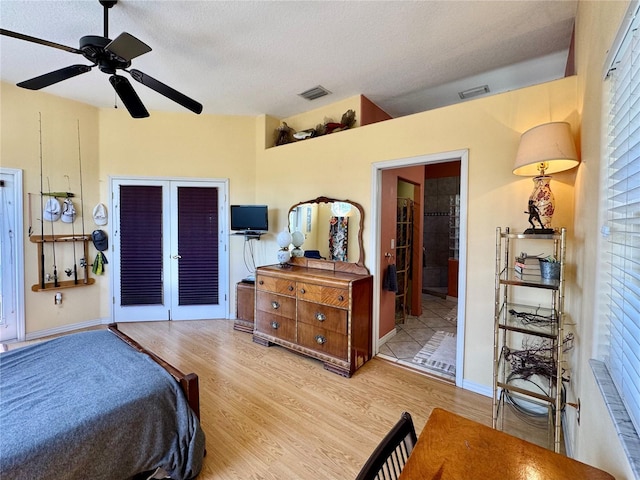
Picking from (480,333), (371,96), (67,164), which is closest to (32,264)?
(67,164)

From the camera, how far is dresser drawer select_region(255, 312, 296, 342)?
3.15 m

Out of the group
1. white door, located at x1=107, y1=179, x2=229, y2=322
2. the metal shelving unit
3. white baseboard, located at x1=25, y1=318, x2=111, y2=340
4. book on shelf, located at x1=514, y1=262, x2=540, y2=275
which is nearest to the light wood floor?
the metal shelving unit

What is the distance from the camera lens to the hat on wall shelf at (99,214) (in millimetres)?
4000

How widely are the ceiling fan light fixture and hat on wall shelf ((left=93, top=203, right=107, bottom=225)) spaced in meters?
5.02

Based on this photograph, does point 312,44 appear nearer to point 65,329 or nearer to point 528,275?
point 528,275

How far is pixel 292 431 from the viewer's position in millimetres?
2020

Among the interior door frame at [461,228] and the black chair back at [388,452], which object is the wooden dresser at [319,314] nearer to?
the interior door frame at [461,228]

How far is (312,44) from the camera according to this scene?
2582 millimetres

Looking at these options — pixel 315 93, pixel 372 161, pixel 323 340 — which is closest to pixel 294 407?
pixel 323 340

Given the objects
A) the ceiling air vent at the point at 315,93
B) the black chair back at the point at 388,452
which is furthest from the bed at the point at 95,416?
the ceiling air vent at the point at 315,93

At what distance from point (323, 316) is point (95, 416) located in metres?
1.91

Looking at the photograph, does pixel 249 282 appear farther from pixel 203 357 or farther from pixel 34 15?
pixel 34 15

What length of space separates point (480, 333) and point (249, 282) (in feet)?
9.22

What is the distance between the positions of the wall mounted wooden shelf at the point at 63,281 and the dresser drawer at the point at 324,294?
3161 mm
